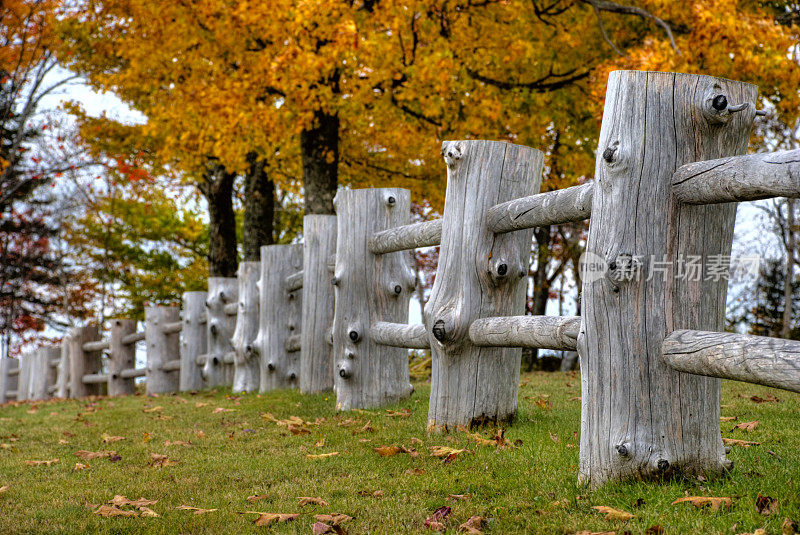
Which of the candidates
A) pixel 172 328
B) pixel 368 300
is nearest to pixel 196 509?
pixel 368 300

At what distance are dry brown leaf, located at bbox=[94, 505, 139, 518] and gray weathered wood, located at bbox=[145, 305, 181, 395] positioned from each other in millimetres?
8713

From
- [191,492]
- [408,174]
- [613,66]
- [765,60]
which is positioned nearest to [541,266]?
[408,174]

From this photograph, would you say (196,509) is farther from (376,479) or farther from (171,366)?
(171,366)

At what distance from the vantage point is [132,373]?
13.0 meters

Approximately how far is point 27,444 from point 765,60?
33.0ft

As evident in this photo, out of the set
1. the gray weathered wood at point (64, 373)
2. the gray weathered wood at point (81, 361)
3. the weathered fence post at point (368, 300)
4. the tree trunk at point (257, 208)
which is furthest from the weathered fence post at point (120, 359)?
the weathered fence post at point (368, 300)

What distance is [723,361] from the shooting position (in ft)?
9.44

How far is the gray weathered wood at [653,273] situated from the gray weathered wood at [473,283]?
1633mm

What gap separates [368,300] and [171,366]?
638 cm

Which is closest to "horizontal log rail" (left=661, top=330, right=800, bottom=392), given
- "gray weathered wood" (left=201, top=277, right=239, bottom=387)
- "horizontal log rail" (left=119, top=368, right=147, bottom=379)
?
"gray weathered wood" (left=201, top=277, right=239, bottom=387)

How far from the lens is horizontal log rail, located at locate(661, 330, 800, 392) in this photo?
2.64 meters

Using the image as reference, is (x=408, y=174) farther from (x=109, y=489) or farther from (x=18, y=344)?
(x=18, y=344)

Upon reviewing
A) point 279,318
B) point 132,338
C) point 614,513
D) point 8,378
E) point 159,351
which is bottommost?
point 8,378

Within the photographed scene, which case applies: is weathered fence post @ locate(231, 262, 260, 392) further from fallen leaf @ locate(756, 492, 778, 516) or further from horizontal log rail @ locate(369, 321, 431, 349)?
fallen leaf @ locate(756, 492, 778, 516)
